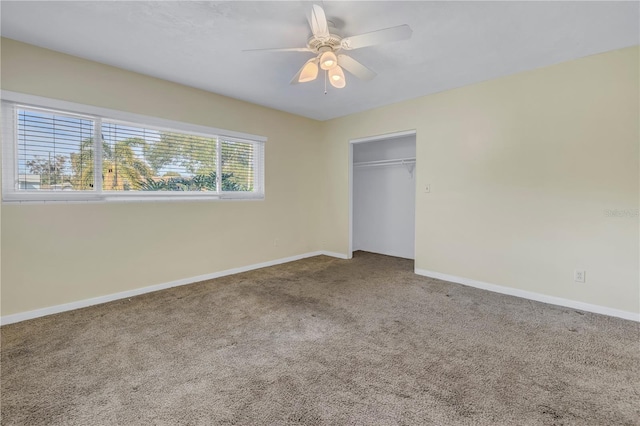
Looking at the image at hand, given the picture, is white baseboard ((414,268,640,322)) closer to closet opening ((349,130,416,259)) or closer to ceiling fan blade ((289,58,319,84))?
closet opening ((349,130,416,259))

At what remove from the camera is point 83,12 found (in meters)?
2.09

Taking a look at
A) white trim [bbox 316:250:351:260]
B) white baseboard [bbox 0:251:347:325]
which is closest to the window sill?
white baseboard [bbox 0:251:347:325]

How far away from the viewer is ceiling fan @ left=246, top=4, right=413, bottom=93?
186 cm

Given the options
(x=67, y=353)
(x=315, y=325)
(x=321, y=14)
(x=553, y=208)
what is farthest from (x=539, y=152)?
(x=67, y=353)

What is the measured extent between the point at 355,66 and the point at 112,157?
2.68 metres

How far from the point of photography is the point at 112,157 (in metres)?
3.03

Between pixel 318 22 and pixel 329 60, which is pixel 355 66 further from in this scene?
pixel 318 22

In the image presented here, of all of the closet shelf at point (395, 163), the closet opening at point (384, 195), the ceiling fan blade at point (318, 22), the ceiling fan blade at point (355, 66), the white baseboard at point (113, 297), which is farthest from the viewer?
the closet opening at point (384, 195)

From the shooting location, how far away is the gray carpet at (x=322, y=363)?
4.90ft

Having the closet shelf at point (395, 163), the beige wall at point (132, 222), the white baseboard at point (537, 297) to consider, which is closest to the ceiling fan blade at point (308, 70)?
the beige wall at point (132, 222)

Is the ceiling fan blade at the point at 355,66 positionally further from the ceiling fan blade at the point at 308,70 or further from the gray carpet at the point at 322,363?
the gray carpet at the point at 322,363

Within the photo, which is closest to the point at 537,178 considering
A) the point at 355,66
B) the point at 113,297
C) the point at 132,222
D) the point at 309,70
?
the point at 355,66

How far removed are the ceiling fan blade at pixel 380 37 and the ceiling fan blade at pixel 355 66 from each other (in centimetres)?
15

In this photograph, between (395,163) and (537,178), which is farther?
(395,163)
